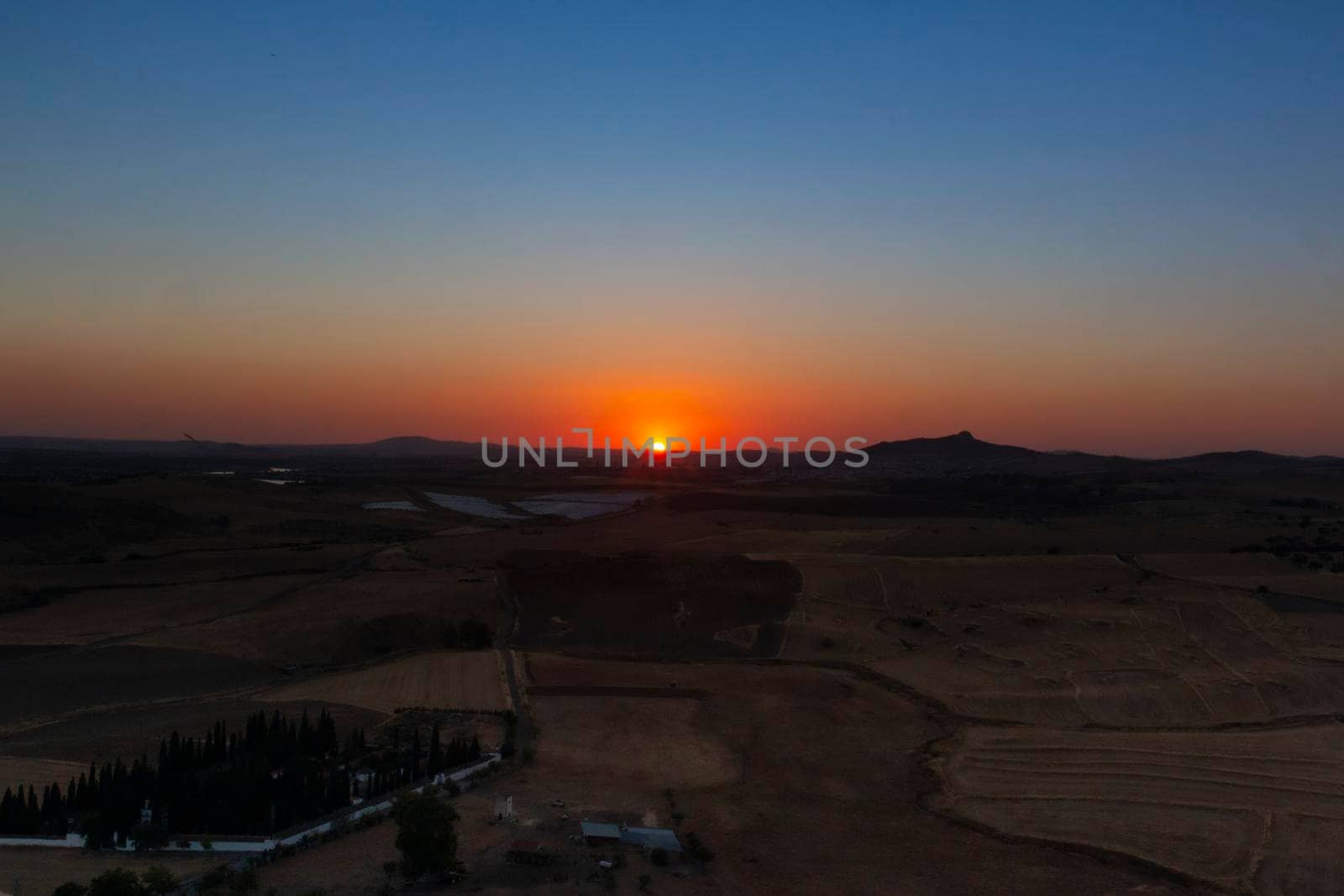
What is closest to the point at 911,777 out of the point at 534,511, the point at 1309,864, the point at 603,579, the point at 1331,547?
the point at 1309,864

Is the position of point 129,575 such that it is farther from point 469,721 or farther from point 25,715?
point 469,721

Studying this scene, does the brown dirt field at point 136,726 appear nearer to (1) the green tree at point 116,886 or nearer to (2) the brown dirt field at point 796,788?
(2) the brown dirt field at point 796,788

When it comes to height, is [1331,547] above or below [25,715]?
above

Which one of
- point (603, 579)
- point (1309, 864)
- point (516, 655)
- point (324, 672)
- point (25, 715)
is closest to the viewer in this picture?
point (1309, 864)

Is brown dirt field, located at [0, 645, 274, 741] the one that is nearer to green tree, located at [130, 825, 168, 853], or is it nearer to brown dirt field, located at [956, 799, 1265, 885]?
green tree, located at [130, 825, 168, 853]

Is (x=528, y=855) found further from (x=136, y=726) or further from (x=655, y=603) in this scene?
(x=655, y=603)

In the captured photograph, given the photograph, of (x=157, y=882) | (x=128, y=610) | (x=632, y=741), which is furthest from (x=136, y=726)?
(x=128, y=610)

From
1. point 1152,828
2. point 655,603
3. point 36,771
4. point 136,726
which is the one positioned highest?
point 655,603
